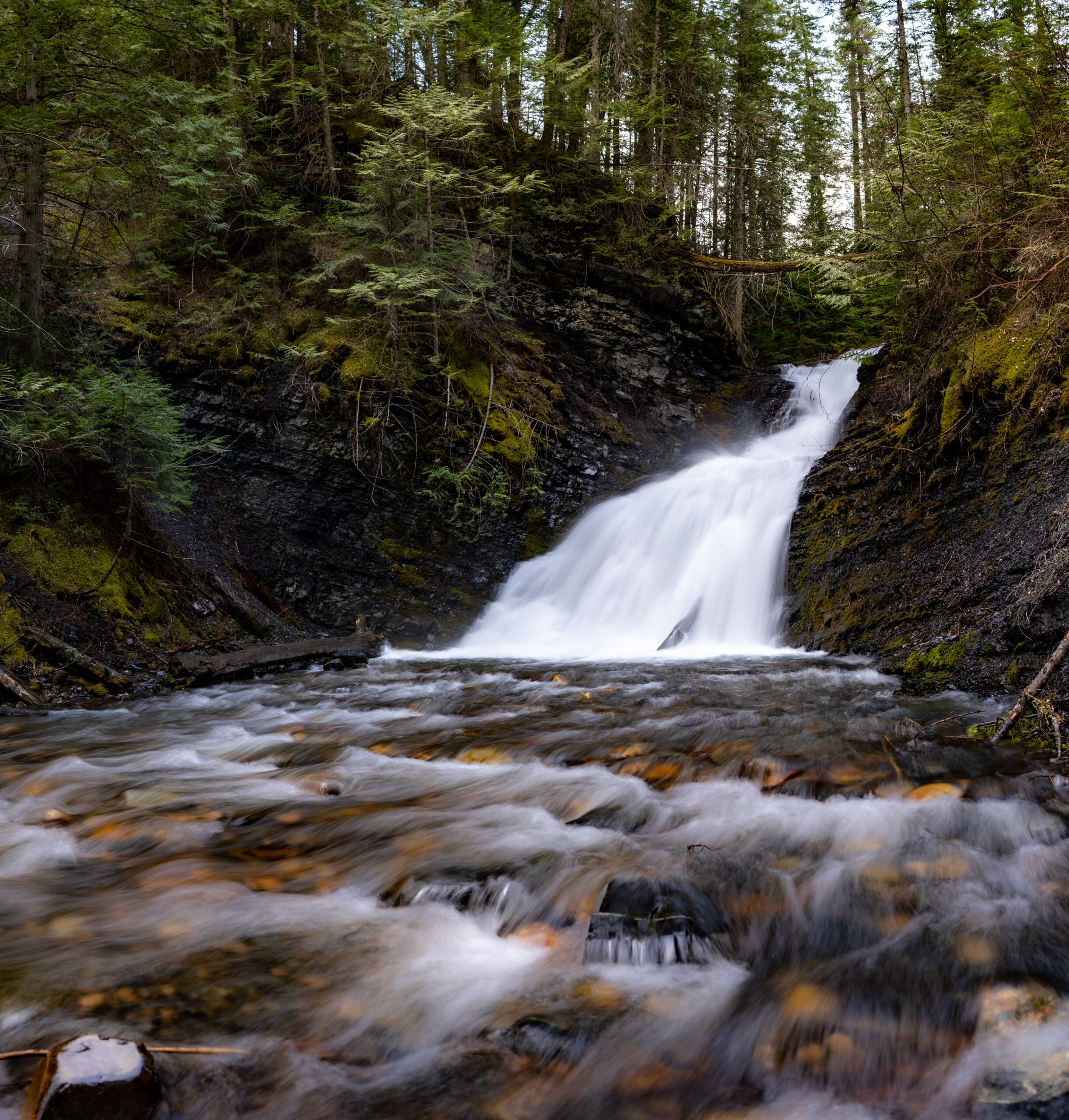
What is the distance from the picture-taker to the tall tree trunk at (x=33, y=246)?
7.18 metres

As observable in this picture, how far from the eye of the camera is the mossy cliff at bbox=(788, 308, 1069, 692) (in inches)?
197

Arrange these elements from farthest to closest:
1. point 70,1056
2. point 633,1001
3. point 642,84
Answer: point 642,84
point 633,1001
point 70,1056

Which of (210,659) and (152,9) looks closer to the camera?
(210,659)

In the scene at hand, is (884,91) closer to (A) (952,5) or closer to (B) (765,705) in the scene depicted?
(B) (765,705)

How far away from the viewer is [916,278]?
24.3 ft

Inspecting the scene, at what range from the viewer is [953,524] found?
6289 mm

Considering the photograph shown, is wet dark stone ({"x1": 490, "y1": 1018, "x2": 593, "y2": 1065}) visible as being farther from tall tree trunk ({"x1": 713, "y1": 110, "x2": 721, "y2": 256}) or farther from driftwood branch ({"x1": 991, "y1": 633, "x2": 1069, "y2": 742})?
tall tree trunk ({"x1": 713, "y1": 110, "x2": 721, "y2": 256})

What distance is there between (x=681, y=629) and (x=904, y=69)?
32.4 feet

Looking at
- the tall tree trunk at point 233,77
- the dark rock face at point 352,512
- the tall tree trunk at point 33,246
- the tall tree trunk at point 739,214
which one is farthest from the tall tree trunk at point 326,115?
the tall tree trunk at point 739,214

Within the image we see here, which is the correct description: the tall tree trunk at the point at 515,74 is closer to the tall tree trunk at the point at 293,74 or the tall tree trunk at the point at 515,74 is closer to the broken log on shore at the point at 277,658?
the tall tree trunk at the point at 293,74

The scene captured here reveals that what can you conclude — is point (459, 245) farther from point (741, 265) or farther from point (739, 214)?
point (739, 214)

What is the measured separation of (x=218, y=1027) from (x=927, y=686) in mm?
4997

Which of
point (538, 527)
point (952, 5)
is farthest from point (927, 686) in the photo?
point (952, 5)

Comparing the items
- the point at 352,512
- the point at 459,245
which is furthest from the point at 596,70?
the point at 352,512
